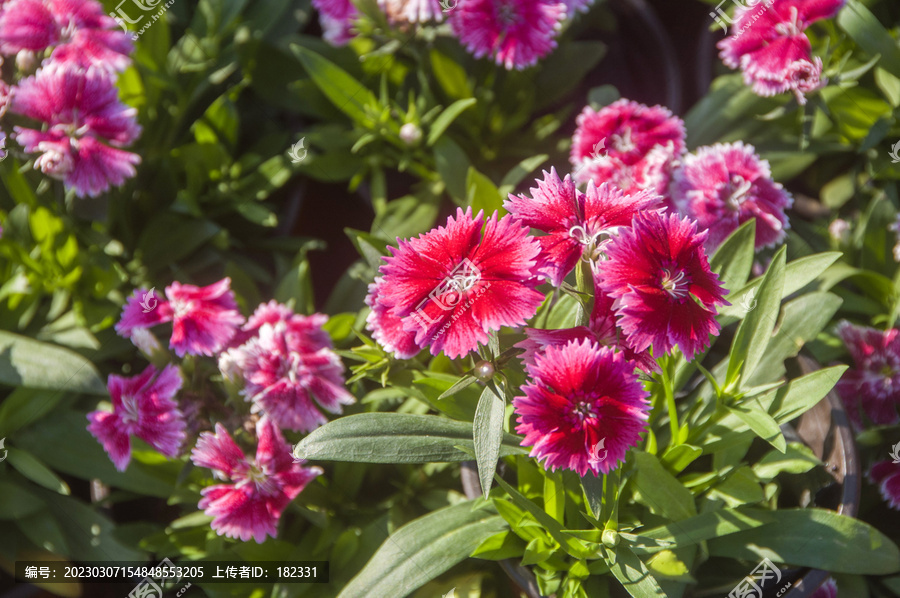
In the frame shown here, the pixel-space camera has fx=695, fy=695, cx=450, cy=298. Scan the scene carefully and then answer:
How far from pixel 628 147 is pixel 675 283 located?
0.59m

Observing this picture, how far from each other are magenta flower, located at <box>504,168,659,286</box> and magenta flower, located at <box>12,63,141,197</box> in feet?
2.84

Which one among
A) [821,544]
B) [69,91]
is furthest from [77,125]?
[821,544]

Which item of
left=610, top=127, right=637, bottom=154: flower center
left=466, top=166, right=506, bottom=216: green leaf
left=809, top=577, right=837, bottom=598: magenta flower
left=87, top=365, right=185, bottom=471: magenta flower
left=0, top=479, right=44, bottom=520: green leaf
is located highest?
left=610, top=127, right=637, bottom=154: flower center

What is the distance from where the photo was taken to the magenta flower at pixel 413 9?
58.5 inches

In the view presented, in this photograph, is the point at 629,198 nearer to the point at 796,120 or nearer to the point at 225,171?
the point at 796,120

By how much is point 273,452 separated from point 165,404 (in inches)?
8.2

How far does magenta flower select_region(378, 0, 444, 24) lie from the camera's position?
1485 mm

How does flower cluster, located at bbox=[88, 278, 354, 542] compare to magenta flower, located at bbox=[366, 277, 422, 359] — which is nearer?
magenta flower, located at bbox=[366, 277, 422, 359]

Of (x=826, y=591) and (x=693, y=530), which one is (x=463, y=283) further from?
(x=826, y=591)

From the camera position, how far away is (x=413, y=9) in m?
1.49

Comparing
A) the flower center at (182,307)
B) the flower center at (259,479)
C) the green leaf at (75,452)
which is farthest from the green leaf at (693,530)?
the green leaf at (75,452)

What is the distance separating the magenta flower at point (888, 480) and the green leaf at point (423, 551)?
794 mm

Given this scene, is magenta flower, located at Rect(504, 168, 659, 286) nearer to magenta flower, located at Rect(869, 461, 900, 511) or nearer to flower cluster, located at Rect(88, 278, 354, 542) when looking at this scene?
flower cluster, located at Rect(88, 278, 354, 542)

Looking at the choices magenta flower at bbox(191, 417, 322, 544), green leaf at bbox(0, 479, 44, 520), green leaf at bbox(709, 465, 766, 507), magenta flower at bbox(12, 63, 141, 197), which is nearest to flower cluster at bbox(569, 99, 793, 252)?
green leaf at bbox(709, 465, 766, 507)
